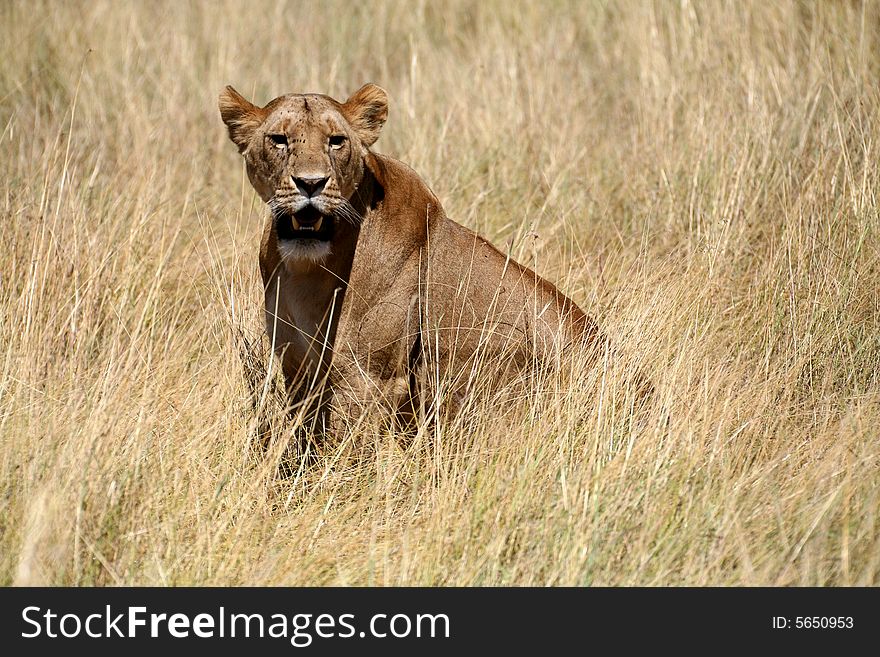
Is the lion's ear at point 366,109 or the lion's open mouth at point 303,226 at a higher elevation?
the lion's ear at point 366,109

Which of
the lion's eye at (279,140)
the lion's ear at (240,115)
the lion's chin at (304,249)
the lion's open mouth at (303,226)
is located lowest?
the lion's chin at (304,249)

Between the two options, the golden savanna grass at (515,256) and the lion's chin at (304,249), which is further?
the lion's chin at (304,249)

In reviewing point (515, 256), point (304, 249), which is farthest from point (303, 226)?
point (515, 256)

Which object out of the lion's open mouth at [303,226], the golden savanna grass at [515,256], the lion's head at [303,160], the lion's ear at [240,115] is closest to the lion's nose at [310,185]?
the lion's head at [303,160]

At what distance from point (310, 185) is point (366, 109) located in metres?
0.63

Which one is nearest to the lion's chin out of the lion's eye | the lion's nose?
the lion's nose

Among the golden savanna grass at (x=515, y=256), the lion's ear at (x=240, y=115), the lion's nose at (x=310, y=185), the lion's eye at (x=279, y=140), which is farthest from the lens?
the lion's ear at (x=240, y=115)

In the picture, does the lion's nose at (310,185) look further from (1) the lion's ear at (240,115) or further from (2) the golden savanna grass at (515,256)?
(2) the golden savanna grass at (515,256)

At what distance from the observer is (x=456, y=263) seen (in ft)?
15.6

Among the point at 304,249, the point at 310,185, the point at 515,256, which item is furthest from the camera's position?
the point at 515,256

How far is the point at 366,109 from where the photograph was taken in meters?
4.54

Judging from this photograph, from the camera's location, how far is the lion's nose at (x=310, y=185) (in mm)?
4035

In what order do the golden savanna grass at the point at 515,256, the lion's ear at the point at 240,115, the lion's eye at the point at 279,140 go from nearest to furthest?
the golden savanna grass at the point at 515,256 → the lion's eye at the point at 279,140 → the lion's ear at the point at 240,115

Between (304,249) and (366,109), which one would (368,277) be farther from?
(366,109)
